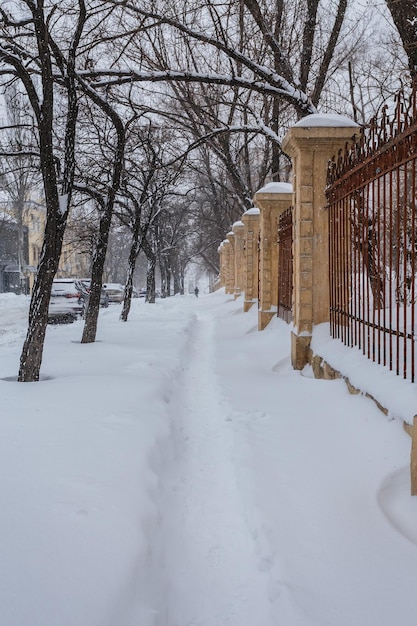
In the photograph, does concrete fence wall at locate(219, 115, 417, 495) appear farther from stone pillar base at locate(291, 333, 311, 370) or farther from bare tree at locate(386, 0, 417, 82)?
bare tree at locate(386, 0, 417, 82)

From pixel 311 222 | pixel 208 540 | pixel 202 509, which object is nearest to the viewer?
pixel 208 540

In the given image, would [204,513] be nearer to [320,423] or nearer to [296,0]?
[320,423]

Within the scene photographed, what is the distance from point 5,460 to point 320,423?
270 cm

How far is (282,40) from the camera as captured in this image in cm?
1111

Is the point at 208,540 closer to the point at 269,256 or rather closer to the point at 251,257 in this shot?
the point at 269,256

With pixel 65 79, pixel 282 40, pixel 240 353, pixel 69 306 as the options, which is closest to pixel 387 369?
pixel 240 353

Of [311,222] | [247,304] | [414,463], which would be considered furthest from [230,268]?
[414,463]

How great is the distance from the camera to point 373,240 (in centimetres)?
525

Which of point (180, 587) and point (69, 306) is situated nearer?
point (180, 587)

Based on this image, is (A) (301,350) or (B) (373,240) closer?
(B) (373,240)

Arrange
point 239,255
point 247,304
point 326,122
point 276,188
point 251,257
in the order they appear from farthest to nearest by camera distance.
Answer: point 239,255, point 247,304, point 251,257, point 276,188, point 326,122

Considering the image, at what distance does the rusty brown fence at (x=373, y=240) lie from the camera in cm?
363

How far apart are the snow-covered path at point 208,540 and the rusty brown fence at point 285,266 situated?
484cm

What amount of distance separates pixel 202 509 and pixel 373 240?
Result: 3.43m
